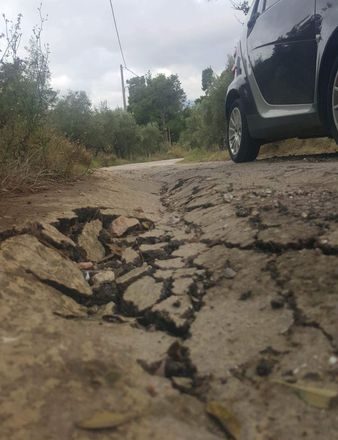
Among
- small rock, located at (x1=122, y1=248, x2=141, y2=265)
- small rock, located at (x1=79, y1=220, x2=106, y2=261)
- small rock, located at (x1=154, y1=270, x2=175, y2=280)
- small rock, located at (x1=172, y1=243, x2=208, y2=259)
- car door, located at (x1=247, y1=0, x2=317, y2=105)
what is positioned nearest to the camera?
small rock, located at (x1=154, y1=270, x2=175, y2=280)

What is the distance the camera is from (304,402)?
1.24 m

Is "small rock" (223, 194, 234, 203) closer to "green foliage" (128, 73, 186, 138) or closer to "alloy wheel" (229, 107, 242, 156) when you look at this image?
"alloy wheel" (229, 107, 242, 156)

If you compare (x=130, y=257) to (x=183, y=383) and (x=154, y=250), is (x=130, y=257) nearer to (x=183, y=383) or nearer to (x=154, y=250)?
(x=154, y=250)

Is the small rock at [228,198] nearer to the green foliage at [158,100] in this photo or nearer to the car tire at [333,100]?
the car tire at [333,100]

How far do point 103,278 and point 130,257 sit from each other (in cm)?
32

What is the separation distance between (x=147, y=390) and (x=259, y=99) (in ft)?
14.3

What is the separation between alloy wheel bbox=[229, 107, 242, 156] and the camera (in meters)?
5.70

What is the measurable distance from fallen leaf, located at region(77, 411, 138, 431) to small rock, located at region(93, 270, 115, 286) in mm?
1047

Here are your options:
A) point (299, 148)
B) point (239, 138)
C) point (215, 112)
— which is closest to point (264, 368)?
point (239, 138)

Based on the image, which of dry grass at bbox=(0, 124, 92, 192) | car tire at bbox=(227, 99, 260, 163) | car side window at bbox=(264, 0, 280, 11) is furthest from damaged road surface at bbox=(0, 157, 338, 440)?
car side window at bbox=(264, 0, 280, 11)

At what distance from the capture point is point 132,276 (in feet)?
7.38

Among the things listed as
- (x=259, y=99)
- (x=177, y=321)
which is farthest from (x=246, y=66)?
(x=177, y=321)

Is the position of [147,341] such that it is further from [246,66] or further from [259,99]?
[246,66]

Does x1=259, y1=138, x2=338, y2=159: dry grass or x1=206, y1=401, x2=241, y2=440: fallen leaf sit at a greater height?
x1=259, y1=138, x2=338, y2=159: dry grass
